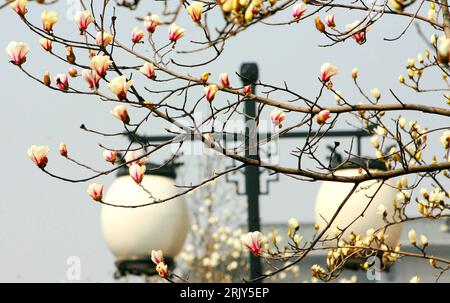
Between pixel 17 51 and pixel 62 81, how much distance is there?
0.24 m

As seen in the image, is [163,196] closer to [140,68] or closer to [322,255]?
[140,68]

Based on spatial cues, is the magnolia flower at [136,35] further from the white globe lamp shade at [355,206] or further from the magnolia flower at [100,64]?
the white globe lamp shade at [355,206]

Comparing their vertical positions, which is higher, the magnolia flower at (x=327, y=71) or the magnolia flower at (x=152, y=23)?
the magnolia flower at (x=152, y=23)

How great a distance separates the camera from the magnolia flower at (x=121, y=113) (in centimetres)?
384

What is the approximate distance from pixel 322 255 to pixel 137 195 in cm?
1744

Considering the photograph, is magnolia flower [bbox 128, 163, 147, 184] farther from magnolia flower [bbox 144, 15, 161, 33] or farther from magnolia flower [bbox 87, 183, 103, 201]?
magnolia flower [bbox 144, 15, 161, 33]

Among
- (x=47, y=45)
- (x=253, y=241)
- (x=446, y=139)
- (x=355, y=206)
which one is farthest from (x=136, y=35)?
(x=355, y=206)

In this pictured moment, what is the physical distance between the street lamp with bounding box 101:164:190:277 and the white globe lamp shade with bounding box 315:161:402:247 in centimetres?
134

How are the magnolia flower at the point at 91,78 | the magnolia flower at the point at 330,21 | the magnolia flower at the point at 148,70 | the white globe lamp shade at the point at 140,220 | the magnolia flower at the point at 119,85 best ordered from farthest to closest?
1. the white globe lamp shade at the point at 140,220
2. the magnolia flower at the point at 330,21
3. the magnolia flower at the point at 148,70
4. the magnolia flower at the point at 91,78
5. the magnolia flower at the point at 119,85

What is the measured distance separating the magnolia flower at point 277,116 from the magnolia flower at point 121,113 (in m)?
0.72

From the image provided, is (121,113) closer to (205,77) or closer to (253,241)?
(205,77)

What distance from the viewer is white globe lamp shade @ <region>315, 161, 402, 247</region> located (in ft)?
21.7

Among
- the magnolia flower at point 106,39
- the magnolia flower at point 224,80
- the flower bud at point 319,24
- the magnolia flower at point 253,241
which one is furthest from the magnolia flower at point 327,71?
the magnolia flower at point 106,39
